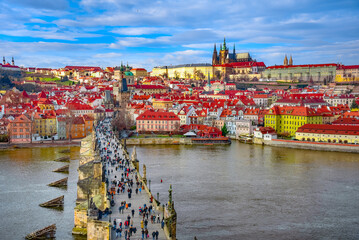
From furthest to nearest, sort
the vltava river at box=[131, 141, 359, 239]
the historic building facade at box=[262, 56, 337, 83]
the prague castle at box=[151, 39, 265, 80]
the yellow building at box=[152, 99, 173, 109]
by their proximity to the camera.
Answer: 1. the prague castle at box=[151, 39, 265, 80]
2. the historic building facade at box=[262, 56, 337, 83]
3. the yellow building at box=[152, 99, 173, 109]
4. the vltava river at box=[131, 141, 359, 239]

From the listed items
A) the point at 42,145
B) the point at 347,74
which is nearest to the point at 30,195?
the point at 42,145

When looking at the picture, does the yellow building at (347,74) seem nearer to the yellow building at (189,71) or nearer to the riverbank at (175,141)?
the yellow building at (189,71)

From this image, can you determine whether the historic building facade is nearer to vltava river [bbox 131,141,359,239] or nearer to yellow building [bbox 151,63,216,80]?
yellow building [bbox 151,63,216,80]

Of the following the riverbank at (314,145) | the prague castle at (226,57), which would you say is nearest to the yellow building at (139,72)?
the prague castle at (226,57)

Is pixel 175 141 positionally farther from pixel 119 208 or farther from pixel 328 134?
pixel 119 208

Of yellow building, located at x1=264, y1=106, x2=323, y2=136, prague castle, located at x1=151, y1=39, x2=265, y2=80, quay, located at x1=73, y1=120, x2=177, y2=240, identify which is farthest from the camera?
prague castle, located at x1=151, y1=39, x2=265, y2=80

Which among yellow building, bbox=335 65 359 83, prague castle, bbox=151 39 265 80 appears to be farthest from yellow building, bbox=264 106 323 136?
prague castle, bbox=151 39 265 80

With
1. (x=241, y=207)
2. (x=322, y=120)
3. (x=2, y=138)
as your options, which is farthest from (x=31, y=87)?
(x=241, y=207)
